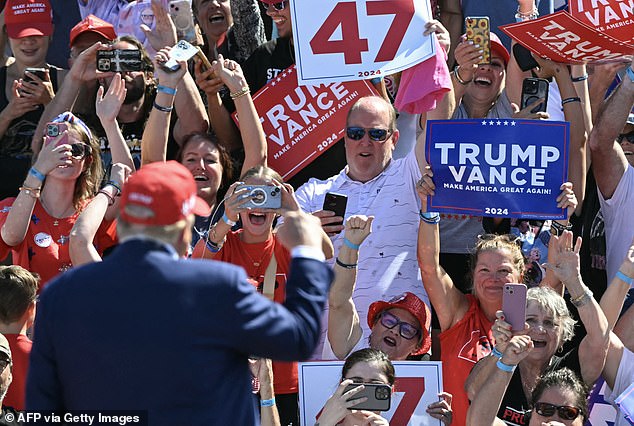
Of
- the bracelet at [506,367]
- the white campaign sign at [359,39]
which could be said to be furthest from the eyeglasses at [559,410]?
the white campaign sign at [359,39]

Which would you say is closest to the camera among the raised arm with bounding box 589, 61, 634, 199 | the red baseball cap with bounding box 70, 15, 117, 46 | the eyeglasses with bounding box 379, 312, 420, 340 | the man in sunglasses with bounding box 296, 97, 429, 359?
the eyeglasses with bounding box 379, 312, 420, 340

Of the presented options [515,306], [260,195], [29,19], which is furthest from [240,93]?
[515,306]

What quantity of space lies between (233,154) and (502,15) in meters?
2.10

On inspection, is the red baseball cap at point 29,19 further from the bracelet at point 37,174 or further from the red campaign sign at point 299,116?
the bracelet at point 37,174

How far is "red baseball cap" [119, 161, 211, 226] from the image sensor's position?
3.44 m

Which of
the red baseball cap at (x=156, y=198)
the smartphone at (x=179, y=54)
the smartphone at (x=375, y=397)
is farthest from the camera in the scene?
the smartphone at (x=179, y=54)

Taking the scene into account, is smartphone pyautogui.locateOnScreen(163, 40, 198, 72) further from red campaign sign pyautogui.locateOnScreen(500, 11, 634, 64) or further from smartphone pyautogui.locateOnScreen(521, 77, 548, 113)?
smartphone pyautogui.locateOnScreen(521, 77, 548, 113)

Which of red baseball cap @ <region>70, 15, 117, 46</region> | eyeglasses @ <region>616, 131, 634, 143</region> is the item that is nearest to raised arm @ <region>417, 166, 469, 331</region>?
eyeglasses @ <region>616, 131, 634, 143</region>

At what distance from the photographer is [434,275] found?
627cm

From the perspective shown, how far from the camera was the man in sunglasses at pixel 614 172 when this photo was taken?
6.84 meters

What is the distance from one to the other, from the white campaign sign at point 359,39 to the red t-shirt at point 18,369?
2056mm

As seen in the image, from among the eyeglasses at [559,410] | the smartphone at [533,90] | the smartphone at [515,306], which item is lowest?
the eyeglasses at [559,410]

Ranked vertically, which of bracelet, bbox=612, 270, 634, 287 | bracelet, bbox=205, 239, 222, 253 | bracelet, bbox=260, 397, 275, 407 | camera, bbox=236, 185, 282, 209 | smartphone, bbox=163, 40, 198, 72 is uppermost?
smartphone, bbox=163, 40, 198, 72

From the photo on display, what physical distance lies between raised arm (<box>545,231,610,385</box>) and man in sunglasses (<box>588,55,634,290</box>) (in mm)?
892
